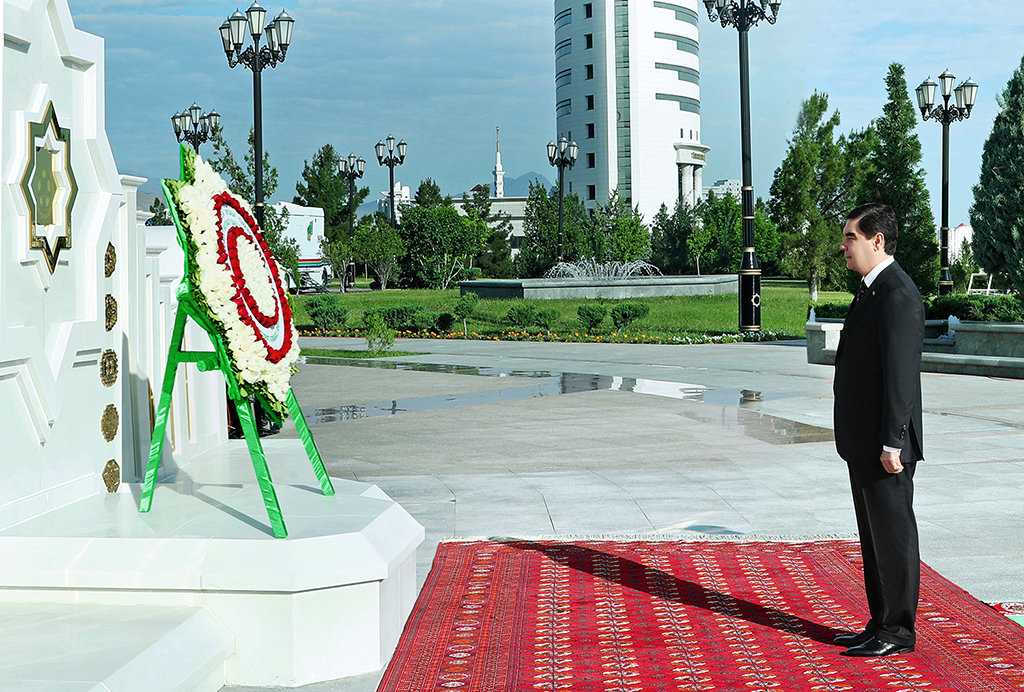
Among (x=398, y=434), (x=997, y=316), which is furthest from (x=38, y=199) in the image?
(x=997, y=316)

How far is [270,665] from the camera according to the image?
14.4ft

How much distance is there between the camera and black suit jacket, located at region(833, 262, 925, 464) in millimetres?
4574

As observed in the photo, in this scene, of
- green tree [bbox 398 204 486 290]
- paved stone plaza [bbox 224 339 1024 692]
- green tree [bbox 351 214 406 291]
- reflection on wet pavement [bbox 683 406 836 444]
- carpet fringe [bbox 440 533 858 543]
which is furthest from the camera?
green tree [bbox 398 204 486 290]

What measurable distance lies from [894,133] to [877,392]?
109 feet

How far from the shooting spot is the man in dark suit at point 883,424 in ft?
15.0

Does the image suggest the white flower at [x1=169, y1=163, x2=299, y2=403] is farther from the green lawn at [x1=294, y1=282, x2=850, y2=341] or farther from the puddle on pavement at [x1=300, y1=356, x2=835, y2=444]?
the green lawn at [x1=294, y1=282, x2=850, y2=341]

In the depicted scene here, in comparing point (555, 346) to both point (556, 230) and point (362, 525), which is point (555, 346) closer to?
point (362, 525)

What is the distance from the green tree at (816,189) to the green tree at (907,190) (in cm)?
892

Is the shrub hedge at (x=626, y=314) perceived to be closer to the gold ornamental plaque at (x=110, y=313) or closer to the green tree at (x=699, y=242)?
the gold ornamental plaque at (x=110, y=313)

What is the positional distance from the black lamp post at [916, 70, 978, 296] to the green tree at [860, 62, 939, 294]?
4.55m

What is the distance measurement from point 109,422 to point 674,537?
3772 mm

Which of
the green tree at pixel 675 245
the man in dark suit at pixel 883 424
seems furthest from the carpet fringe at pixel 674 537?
the green tree at pixel 675 245

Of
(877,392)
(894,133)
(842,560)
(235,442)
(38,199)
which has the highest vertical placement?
(894,133)

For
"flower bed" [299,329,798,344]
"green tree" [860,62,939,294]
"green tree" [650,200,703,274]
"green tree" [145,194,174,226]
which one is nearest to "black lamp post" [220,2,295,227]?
"green tree" [145,194,174,226]
